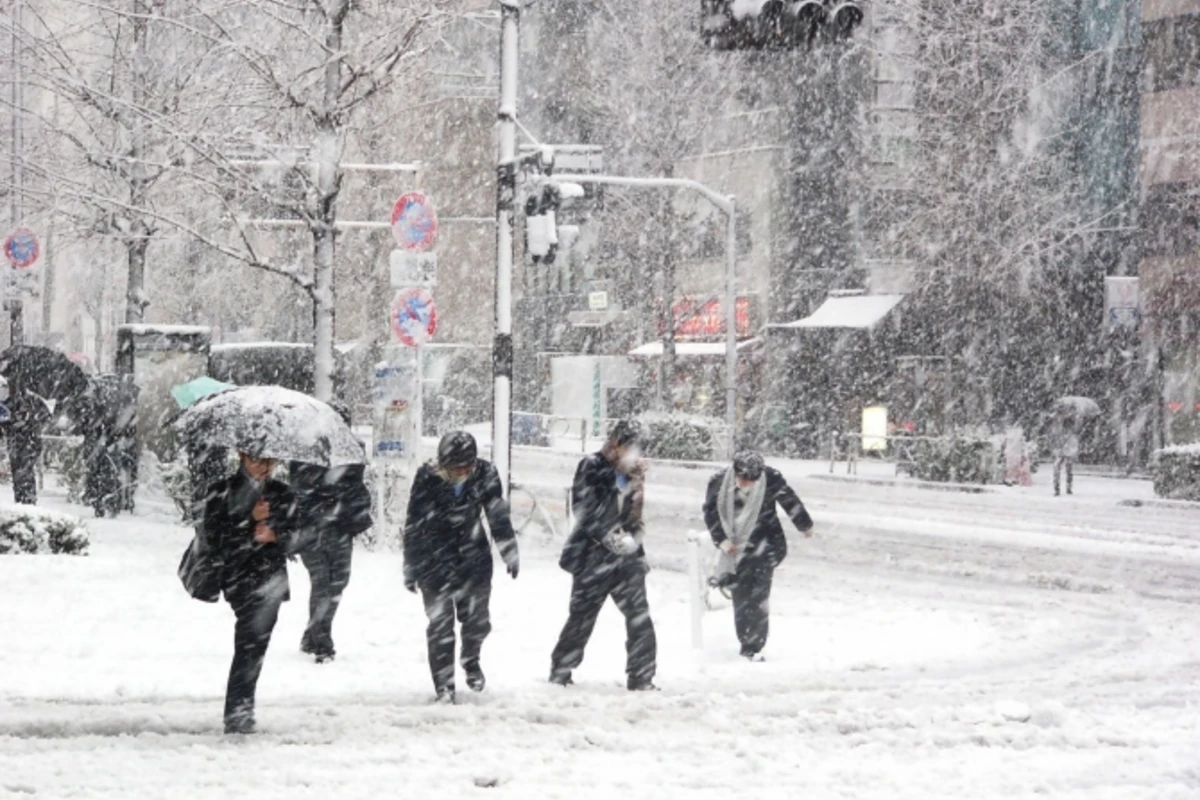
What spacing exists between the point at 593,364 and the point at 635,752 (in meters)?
39.2

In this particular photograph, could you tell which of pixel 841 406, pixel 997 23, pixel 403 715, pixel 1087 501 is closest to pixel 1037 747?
pixel 403 715

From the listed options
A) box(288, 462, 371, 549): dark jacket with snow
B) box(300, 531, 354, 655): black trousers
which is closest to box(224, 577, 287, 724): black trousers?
box(288, 462, 371, 549): dark jacket with snow

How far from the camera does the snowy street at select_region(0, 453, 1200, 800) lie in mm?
7496

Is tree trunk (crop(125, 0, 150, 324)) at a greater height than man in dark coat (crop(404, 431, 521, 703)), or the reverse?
tree trunk (crop(125, 0, 150, 324))

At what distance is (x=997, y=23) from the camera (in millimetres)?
34562

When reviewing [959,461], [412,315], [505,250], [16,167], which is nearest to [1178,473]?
[959,461]

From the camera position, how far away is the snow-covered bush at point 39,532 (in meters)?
14.9

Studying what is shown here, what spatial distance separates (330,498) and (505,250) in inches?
280

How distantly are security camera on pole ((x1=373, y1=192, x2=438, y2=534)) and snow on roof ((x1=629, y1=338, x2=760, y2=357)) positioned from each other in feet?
85.2

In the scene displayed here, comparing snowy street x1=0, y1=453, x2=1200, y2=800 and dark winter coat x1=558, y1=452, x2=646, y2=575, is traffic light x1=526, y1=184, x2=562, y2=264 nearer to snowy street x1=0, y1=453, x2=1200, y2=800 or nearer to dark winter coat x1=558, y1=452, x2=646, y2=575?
snowy street x1=0, y1=453, x2=1200, y2=800

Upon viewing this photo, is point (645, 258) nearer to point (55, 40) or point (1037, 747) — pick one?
point (55, 40)

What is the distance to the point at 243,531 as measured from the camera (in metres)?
8.11

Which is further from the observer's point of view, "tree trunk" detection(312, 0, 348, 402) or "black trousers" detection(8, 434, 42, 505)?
"black trousers" detection(8, 434, 42, 505)

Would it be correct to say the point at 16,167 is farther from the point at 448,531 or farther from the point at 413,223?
the point at 448,531
